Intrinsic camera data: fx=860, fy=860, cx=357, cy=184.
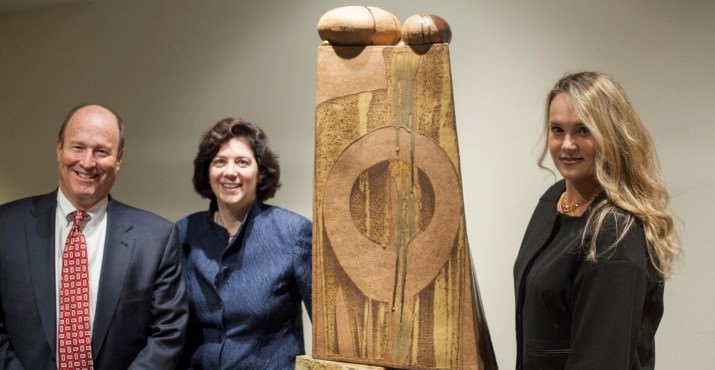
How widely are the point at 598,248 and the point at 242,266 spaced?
98cm

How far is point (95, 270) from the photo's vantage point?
2193 mm

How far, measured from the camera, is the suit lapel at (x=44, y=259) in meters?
2.12

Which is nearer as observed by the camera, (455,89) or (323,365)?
(323,365)

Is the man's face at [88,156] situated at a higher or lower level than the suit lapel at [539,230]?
higher

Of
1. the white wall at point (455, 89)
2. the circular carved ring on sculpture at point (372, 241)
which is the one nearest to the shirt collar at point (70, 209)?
the circular carved ring on sculpture at point (372, 241)

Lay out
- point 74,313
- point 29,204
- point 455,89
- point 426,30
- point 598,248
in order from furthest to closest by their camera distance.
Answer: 1. point 455,89
2. point 29,204
3. point 74,313
4. point 426,30
5. point 598,248

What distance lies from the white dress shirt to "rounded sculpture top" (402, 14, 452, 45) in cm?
98

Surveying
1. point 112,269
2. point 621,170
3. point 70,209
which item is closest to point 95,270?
point 112,269

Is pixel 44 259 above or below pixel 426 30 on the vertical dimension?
below

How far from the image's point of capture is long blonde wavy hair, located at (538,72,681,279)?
1.67m

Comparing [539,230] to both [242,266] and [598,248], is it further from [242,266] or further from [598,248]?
[242,266]

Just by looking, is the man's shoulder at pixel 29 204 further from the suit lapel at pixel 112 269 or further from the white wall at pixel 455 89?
the white wall at pixel 455 89

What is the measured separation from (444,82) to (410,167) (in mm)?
196

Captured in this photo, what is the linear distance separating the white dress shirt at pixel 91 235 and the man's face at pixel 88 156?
0.8 inches
